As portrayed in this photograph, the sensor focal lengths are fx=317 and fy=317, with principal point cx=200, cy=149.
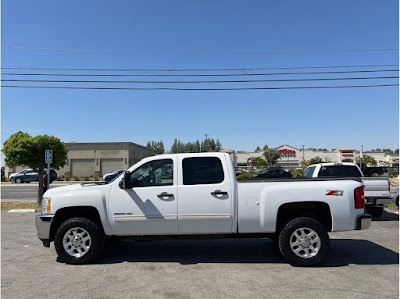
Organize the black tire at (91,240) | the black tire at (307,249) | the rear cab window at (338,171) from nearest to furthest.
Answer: the black tire at (307,249) < the black tire at (91,240) < the rear cab window at (338,171)

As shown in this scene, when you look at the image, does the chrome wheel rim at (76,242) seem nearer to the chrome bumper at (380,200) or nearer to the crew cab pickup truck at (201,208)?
the crew cab pickup truck at (201,208)

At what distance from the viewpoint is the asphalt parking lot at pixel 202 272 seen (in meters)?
4.36

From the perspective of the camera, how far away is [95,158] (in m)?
49.3

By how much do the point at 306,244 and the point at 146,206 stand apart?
2839 mm

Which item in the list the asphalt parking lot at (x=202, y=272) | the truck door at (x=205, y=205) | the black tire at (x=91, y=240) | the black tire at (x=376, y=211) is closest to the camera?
the asphalt parking lot at (x=202, y=272)

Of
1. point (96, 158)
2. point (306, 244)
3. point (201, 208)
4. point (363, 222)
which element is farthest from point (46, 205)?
point (96, 158)

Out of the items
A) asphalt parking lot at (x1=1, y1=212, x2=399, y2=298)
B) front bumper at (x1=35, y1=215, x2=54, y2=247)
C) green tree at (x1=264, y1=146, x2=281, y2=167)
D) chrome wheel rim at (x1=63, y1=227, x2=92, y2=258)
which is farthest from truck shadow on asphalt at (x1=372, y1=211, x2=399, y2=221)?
green tree at (x1=264, y1=146, x2=281, y2=167)

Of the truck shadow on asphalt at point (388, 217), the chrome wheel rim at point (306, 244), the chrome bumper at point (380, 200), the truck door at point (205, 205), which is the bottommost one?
the truck shadow on asphalt at point (388, 217)

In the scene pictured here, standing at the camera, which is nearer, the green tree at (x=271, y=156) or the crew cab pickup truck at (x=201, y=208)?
the crew cab pickup truck at (x=201, y=208)

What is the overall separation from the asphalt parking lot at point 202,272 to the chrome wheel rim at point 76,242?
26 cm

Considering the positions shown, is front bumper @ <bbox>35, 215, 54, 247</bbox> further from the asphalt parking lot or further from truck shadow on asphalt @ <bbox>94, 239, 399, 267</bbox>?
truck shadow on asphalt @ <bbox>94, 239, 399, 267</bbox>

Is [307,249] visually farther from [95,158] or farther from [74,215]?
[95,158]

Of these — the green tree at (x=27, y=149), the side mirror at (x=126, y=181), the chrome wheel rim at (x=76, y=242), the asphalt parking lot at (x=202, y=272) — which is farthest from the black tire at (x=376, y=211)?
the green tree at (x=27, y=149)

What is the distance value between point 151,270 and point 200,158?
2091 millimetres
